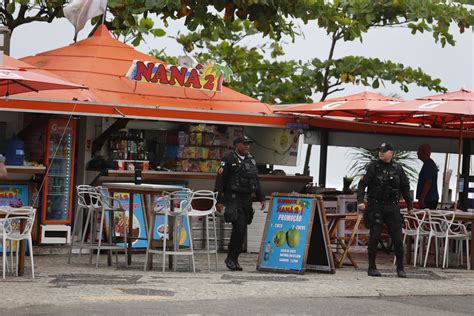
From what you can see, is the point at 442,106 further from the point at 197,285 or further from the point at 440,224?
the point at 197,285

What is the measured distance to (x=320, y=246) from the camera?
15.4 m

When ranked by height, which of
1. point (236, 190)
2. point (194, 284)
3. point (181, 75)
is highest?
point (181, 75)

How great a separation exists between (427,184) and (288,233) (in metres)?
4.60

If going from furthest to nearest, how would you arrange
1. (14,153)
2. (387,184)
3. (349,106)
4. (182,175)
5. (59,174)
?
(349,106), (182,175), (59,174), (14,153), (387,184)

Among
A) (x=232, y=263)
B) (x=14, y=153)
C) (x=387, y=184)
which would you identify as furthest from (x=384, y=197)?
(x=14, y=153)

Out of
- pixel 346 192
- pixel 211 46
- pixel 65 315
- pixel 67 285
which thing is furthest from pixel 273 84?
pixel 65 315

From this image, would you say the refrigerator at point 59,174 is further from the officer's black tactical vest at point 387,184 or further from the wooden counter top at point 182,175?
the officer's black tactical vest at point 387,184

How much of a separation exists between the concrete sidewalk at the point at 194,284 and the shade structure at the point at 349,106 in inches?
132

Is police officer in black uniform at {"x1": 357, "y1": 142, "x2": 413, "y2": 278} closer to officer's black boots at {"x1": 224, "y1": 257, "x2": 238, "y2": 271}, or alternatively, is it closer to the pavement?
the pavement

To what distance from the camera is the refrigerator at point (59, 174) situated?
688 inches

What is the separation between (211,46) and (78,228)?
11125 millimetres

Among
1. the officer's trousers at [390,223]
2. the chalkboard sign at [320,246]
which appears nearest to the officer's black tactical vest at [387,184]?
the officer's trousers at [390,223]

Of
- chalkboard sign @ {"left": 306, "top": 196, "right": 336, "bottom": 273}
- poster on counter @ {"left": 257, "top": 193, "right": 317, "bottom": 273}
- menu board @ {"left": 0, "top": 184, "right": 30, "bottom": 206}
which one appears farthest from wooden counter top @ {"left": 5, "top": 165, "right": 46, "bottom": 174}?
chalkboard sign @ {"left": 306, "top": 196, "right": 336, "bottom": 273}

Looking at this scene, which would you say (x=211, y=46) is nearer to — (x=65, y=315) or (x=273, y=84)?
(x=273, y=84)
